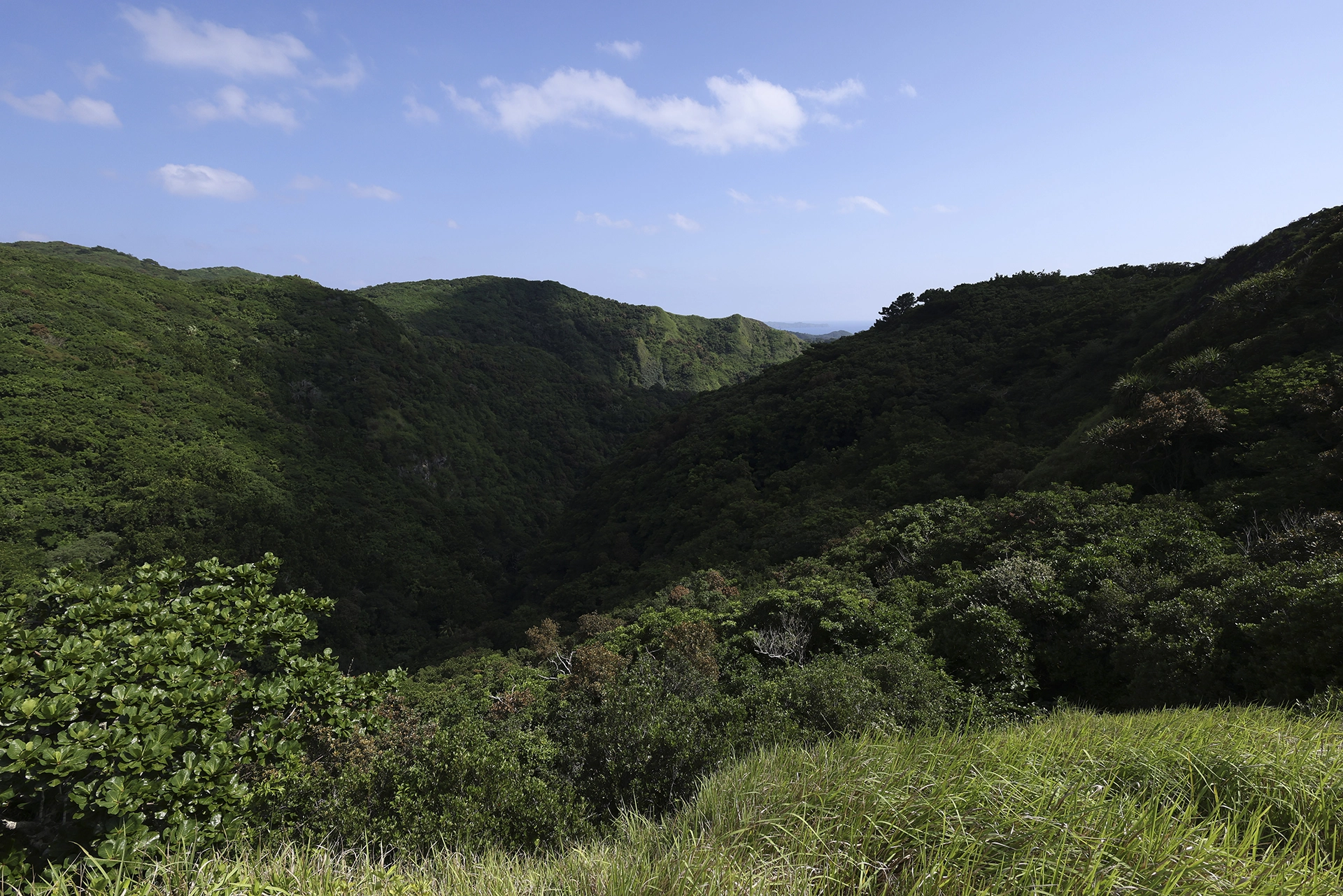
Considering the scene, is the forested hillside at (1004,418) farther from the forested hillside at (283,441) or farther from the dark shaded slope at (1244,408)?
the forested hillside at (283,441)

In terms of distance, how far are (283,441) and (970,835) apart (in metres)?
64.3

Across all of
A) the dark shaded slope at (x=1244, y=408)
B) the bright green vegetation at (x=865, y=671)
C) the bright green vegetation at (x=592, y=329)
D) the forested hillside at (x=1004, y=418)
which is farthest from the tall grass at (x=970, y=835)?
the bright green vegetation at (x=592, y=329)

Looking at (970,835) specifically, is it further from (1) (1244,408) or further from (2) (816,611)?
(1) (1244,408)

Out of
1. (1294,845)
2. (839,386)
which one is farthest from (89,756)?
(839,386)

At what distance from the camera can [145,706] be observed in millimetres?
4363

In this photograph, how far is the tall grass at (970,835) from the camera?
9.38ft

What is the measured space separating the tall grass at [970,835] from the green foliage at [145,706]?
410 millimetres

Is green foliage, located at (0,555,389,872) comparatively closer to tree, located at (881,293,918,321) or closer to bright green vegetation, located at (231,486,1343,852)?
bright green vegetation, located at (231,486,1343,852)

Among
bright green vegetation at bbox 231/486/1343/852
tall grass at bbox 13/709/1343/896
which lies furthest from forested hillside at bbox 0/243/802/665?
tall grass at bbox 13/709/1343/896

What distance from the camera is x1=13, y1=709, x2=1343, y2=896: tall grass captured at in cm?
286

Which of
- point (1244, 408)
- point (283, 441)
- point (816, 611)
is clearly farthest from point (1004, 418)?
point (283, 441)

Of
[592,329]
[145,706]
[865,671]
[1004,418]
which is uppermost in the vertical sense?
[592,329]

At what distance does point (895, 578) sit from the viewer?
628 inches

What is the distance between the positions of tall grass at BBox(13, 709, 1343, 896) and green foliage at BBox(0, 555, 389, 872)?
1.35ft
